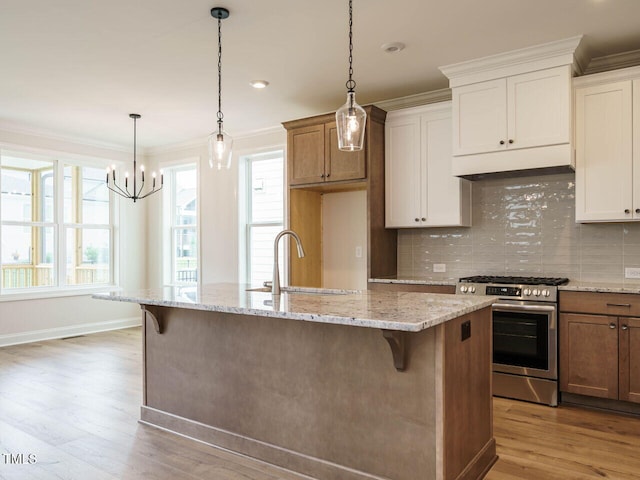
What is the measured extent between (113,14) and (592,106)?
338 cm

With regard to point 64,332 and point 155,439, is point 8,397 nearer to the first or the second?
point 155,439

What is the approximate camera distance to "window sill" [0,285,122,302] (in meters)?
5.85

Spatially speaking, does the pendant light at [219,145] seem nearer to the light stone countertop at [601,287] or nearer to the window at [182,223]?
the light stone countertop at [601,287]

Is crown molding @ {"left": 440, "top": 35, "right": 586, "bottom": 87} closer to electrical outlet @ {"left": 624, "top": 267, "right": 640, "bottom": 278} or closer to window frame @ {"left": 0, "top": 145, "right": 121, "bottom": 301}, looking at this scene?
electrical outlet @ {"left": 624, "top": 267, "right": 640, "bottom": 278}

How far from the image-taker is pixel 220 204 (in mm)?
6504

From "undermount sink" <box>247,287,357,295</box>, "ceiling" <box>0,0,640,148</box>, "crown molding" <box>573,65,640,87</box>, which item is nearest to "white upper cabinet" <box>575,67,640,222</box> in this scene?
"crown molding" <box>573,65,640,87</box>

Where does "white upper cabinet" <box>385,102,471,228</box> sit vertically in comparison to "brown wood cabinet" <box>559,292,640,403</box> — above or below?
above

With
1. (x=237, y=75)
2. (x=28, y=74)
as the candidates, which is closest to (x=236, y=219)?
(x=237, y=75)

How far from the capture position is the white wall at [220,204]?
20.5ft

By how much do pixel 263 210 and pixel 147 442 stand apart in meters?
3.67

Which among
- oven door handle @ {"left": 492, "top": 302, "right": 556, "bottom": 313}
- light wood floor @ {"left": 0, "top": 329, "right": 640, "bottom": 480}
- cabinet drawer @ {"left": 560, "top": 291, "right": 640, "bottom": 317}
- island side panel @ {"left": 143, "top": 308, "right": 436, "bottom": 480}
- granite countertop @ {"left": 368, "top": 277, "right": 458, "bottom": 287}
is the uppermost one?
granite countertop @ {"left": 368, "top": 277, "right": 458, "bottom": 287}

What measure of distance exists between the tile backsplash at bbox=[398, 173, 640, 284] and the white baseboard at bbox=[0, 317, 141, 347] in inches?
172

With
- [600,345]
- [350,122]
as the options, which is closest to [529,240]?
[600,345]

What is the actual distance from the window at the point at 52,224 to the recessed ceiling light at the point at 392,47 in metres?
4.75
